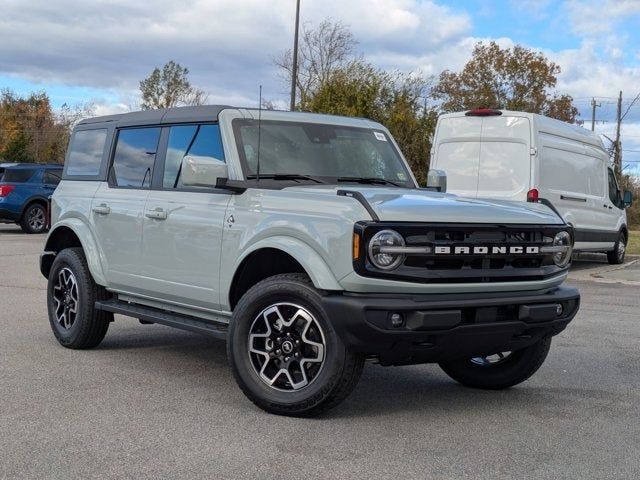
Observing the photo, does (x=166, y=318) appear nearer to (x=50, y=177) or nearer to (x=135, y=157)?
(x=135, y=157)

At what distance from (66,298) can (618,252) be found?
1326 cm

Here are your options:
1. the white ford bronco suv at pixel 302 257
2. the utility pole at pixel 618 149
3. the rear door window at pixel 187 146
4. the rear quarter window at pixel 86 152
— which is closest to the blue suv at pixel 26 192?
the rear quarter window at pixel 86 152

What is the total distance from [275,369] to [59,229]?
3222 millimetres

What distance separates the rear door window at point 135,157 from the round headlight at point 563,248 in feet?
10.1

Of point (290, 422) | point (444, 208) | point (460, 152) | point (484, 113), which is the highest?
point (484, 113)

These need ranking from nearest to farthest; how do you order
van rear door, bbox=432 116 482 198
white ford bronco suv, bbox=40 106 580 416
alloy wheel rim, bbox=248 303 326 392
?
white ford bronco suv, bbox=40 106 580 416, alloy wheel rim, bbox=248 303 326 392, van rear door, bbox=432 116 482 198

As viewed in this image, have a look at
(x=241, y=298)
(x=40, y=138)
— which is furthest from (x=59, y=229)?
(x=40, y=138)

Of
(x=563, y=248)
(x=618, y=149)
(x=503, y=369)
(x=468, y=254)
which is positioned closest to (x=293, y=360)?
(x=468, y=254)

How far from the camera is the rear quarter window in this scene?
24.2 feet

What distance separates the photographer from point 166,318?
618cm

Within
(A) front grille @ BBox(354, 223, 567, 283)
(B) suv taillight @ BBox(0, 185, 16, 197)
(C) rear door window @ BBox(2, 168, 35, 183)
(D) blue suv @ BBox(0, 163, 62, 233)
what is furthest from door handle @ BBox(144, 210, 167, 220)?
(C) rear door window @ BBox(2, 168, 35, 183)

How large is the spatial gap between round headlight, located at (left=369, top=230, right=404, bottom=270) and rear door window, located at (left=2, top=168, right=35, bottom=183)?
64.1ft

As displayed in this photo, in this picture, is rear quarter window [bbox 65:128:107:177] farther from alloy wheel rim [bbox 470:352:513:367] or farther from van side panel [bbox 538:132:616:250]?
van side panel [bbox 538:132:616:250]

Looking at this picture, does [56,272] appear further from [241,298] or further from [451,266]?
[451,266]
